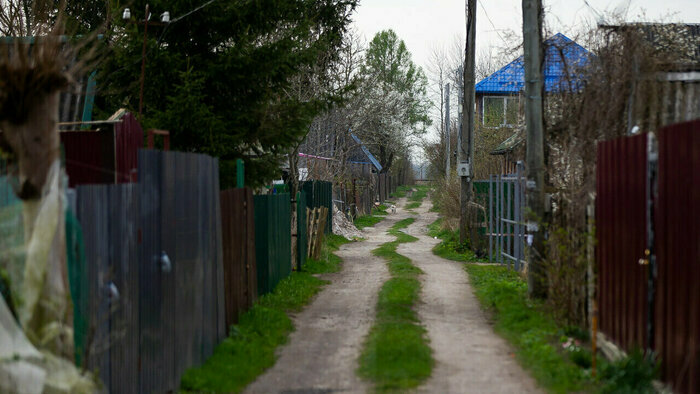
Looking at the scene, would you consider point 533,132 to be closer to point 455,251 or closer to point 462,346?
point 462,346

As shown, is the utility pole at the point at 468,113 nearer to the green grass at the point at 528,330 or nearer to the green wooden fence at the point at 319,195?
the green wooden fence at the point at 319,195

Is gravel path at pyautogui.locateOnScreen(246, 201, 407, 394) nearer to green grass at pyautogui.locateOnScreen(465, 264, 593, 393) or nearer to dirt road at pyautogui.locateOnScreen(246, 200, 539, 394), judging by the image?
dirt road at pyautogui.locateOnScreen(246, 200, 539, 394)

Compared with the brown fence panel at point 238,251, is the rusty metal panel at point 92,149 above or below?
above

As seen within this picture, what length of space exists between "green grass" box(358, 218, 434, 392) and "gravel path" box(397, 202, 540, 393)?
0.16 metres

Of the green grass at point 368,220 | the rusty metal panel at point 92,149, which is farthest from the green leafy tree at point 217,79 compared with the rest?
the green grass at point 368,220

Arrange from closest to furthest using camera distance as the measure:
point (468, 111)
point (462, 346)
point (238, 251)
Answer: point (462, 346), point (238, 251), point (468, 111)

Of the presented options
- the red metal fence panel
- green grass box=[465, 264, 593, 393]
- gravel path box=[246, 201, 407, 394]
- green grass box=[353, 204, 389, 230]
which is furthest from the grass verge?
green grass box=[353, 204, 389, 230]

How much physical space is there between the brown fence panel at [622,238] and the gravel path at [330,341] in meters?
2.65

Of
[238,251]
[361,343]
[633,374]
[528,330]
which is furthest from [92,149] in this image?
[633,374]

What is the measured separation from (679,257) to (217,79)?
9.31 m

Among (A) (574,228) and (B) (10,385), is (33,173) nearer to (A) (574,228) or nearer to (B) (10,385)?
(B) (10,385)

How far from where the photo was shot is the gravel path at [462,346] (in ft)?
25.3

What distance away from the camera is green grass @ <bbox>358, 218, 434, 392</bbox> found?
26.0ft

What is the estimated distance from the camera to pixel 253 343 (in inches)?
372
